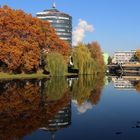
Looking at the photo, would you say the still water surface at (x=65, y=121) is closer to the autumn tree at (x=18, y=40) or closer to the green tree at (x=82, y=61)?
the autumn tree at (x=18, y=40)

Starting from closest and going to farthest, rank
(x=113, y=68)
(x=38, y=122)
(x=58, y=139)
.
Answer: (x=58, y=139) → (x=38, y=122) → (x=113, y=68)

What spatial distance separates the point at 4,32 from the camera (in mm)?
71812

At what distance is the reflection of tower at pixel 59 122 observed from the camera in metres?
20.5

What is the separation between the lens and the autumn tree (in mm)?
69125

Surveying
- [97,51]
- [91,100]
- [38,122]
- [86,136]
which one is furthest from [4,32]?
[97,51]

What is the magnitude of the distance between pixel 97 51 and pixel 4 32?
2580 inches

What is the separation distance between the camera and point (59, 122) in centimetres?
2286

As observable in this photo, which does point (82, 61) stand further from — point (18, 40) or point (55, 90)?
point (55, 90)

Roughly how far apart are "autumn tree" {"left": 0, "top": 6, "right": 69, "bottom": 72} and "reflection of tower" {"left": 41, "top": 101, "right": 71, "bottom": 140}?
42.5m

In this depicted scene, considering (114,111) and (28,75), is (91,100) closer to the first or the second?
(114,111)

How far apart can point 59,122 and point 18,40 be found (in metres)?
50.7

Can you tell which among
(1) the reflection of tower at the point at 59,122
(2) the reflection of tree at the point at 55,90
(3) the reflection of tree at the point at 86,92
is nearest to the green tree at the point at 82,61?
(3) the reflection of tree at the point at 86,92

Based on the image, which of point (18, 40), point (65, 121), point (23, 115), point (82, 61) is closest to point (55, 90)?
point (23, 115)

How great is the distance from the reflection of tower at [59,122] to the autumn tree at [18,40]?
4251 centimetres
